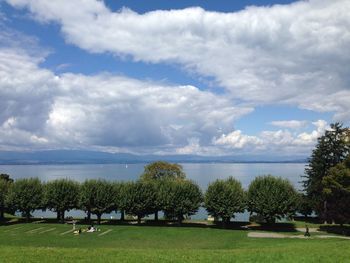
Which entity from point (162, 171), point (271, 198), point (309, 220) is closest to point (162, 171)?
point (162, 171)

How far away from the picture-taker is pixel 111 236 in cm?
5712

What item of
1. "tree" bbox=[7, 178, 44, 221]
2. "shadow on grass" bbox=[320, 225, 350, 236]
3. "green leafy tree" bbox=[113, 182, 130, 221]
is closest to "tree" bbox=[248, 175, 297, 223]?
"shadow on grass" bbox=[320, 225, 350, 236]

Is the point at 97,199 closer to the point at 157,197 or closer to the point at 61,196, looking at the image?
the point at 61,196

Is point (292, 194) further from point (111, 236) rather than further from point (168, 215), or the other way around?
point (111, 236)

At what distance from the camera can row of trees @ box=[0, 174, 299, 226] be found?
68938mm

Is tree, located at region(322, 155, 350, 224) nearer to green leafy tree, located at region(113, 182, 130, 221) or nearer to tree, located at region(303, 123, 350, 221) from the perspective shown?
tree, located at region(303, 123, 350, 221)

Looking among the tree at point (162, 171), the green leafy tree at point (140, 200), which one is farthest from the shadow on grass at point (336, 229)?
the tree at point (162, 171)

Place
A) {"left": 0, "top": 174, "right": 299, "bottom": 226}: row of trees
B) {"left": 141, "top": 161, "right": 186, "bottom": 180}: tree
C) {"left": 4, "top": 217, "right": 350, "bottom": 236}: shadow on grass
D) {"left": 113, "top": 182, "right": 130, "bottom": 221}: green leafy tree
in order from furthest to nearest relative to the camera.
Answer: {"left": 141, "top": 161, "right": 186, "bottom": 180}: tree → {"left": 113, "top": 182, "right": 130, "bottom": 221}: green leafy tree → {"left": 0, "top": 174, "right": 299, "bottom": 226}: row of trees → {"left": 4, "top": 217, "right": 350, "bottom": 236}: shadow on grass

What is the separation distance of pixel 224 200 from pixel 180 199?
7904 millimetres

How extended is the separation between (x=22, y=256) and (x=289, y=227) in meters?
52.7

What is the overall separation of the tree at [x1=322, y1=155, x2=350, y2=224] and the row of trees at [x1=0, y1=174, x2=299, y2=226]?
7.55m

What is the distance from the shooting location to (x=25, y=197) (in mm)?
79125

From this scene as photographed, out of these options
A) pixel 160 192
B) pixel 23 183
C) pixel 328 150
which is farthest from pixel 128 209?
pixel 328 150

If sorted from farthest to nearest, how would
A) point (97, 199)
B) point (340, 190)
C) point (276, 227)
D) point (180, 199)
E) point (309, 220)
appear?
1. point (309, 220)
2. point (97, 199)
3. point (180, 199)
4. point (276, 227)
5. point (340, 190)
